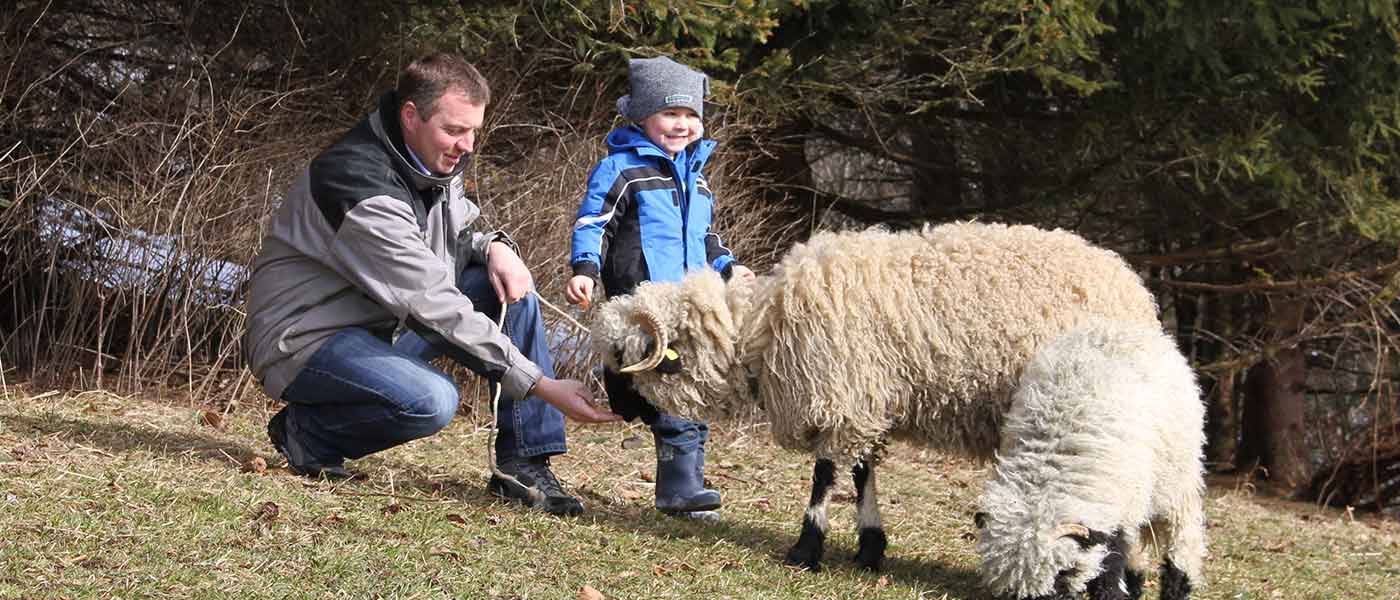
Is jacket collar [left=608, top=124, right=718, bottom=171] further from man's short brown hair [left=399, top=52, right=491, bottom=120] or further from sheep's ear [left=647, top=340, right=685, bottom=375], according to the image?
sheep's ear [left=647, top=340, right=685, bottom=375]

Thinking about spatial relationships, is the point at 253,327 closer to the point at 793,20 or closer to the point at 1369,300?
the point at 793,20

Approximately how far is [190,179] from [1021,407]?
16.2 ft

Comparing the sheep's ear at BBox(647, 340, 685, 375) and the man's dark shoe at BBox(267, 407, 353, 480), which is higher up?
the sheep's ear at BBox(647, 340, 685, 375)

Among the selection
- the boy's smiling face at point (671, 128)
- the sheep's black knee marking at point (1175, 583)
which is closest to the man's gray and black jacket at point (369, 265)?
the boy's smiling face at point (671, 128)

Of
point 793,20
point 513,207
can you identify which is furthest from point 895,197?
point 513,207

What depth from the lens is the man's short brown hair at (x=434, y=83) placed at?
4758 millimetres

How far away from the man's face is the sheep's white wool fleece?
2.70 ft

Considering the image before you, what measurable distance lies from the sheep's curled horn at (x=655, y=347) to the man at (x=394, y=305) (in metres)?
0.22

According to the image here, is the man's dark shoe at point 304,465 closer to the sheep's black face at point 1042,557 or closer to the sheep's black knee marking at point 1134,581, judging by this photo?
the sheep's black face at point 1042,557

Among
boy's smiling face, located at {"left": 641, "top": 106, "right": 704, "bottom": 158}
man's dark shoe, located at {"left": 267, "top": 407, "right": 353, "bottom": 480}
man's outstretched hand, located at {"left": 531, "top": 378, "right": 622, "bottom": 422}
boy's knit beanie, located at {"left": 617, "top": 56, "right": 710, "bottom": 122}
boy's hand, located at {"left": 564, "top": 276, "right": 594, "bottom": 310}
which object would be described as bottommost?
man's dark shoe, located at {"left": 267, "top": 407, "right": 353, "bottom": 480}

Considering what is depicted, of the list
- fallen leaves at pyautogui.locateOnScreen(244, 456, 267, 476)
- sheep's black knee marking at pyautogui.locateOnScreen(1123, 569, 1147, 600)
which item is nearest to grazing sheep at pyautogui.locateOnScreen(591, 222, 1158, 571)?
sheep's black knee marking at pyautogui.locateOnScreen(1123, 569, 1147, 600)

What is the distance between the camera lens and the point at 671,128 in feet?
17.8

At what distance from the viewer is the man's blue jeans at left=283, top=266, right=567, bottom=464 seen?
4758mm

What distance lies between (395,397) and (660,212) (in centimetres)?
127
